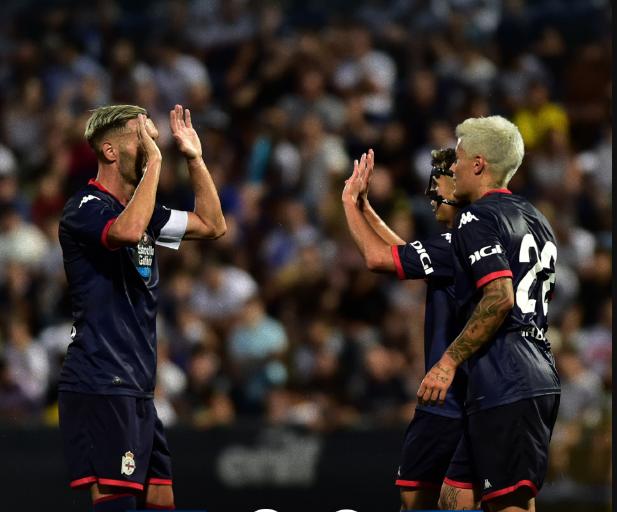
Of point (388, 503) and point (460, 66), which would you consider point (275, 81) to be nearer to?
point (460, 66)

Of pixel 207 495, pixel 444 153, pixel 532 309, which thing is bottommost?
pixel 207 495

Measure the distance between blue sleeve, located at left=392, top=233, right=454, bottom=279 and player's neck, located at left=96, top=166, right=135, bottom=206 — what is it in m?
1.27

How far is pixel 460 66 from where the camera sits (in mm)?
13070

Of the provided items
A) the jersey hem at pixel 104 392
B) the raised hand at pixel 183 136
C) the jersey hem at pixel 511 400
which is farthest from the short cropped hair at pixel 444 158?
the jersey hem at pixel 104 392

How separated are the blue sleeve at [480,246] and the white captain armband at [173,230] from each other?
129 cm

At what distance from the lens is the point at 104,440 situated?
17.4 ft

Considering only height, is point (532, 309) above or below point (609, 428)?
above

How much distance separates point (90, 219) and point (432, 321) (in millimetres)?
1679

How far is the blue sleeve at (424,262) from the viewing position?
5.82 meters

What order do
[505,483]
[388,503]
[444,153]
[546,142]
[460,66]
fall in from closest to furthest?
[505,483]
[444,153]
[388,503]
[546,142]
[460,66]

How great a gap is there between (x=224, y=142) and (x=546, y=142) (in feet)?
11.2

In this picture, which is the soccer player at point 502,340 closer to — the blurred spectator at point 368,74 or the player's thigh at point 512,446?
the player's thigh at point 512,446

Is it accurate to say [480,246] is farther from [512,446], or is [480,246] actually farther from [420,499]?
[420,499]

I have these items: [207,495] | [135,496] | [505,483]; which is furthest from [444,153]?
[207,495]
